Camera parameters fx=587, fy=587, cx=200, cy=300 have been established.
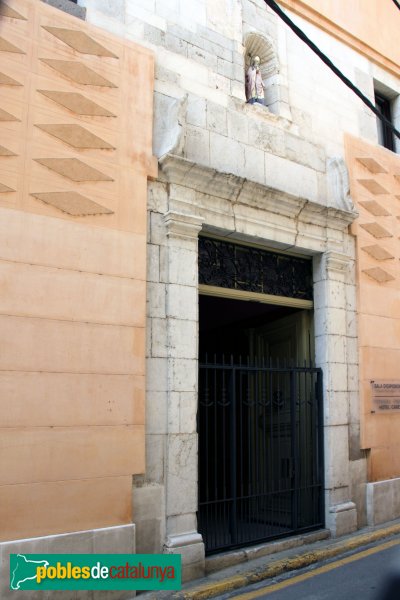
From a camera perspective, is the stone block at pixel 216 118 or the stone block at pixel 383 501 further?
the stone block at pixel 383 501

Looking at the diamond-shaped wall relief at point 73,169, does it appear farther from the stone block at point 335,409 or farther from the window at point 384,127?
the window at point 384,127

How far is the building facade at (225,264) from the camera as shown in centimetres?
588

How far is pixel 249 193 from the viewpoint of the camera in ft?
24.7

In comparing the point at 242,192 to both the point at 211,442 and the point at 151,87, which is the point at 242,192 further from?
the point at 211,442

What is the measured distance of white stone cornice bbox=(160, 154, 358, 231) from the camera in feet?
22.3

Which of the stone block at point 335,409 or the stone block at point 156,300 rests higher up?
the stone block at point 156,300

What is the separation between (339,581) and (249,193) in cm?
460

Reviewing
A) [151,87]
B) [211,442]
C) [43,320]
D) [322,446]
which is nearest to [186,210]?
[151,87]

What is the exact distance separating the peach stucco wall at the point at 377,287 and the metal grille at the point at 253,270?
984mm

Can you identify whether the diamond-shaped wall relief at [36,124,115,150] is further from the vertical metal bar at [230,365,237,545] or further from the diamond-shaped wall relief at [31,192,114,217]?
the vertical metal bar at [230,365,237,545]

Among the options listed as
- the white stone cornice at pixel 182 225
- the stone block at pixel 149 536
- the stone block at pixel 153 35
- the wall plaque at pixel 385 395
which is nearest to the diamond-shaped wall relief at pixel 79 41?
the stone block at pixel 153 35

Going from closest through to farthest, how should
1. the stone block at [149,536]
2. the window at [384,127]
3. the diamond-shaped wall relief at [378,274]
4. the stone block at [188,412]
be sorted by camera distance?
the stone block at [149,536], the stone block at [188,412], the diamond-shaped wall relief at [378,274], the window at [384,127]

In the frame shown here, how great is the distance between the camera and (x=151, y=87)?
22.5 ft

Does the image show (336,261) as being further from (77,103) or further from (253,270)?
(77,103)
